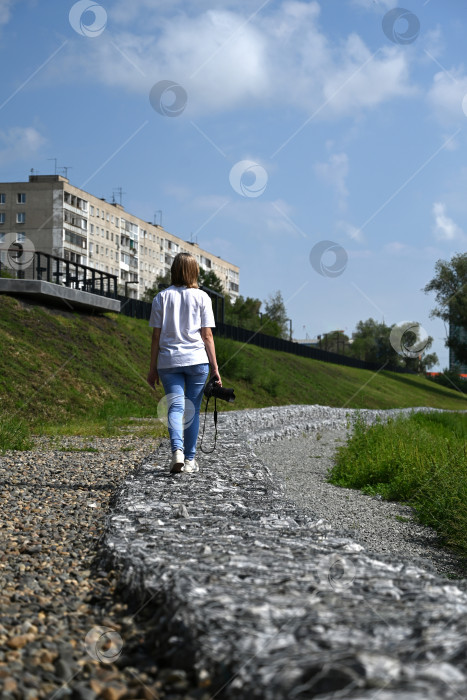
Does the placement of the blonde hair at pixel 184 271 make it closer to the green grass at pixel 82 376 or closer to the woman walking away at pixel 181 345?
the woman walking away at pixel 181 345

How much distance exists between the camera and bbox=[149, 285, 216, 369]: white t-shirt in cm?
606

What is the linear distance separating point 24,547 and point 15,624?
1.24m

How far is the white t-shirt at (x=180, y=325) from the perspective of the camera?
6.06m

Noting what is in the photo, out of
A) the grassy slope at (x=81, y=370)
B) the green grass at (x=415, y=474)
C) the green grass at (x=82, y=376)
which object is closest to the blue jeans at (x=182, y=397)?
the green grass at (x=415, y=474)

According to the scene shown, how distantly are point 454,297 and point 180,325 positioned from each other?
5816cm

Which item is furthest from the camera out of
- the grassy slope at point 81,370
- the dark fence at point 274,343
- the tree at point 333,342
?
the tree at point 333,342

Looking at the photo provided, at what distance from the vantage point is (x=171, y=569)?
291 cm

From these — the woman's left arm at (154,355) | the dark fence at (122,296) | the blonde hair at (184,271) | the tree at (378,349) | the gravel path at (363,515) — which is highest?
the tree at (378,349)

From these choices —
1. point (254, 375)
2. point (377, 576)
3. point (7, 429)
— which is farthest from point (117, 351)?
point (377, 576)

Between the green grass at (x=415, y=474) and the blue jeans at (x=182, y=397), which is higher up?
the blue jeans at (x=182, y=397)

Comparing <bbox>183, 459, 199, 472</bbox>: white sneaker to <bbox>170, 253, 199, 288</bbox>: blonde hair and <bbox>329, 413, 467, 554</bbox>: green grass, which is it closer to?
<bbox>170, 253, 199, 288</bbox>: blonde hair

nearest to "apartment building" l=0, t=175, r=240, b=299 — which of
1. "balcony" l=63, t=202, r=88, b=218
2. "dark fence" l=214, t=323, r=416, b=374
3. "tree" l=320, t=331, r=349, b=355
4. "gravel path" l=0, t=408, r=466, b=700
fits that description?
"balcony" l=63, t=202, r=88, b=218

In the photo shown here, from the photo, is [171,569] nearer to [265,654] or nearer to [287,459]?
[265,654]

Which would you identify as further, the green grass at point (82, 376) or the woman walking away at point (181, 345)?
the green grass at point (82, 376)
